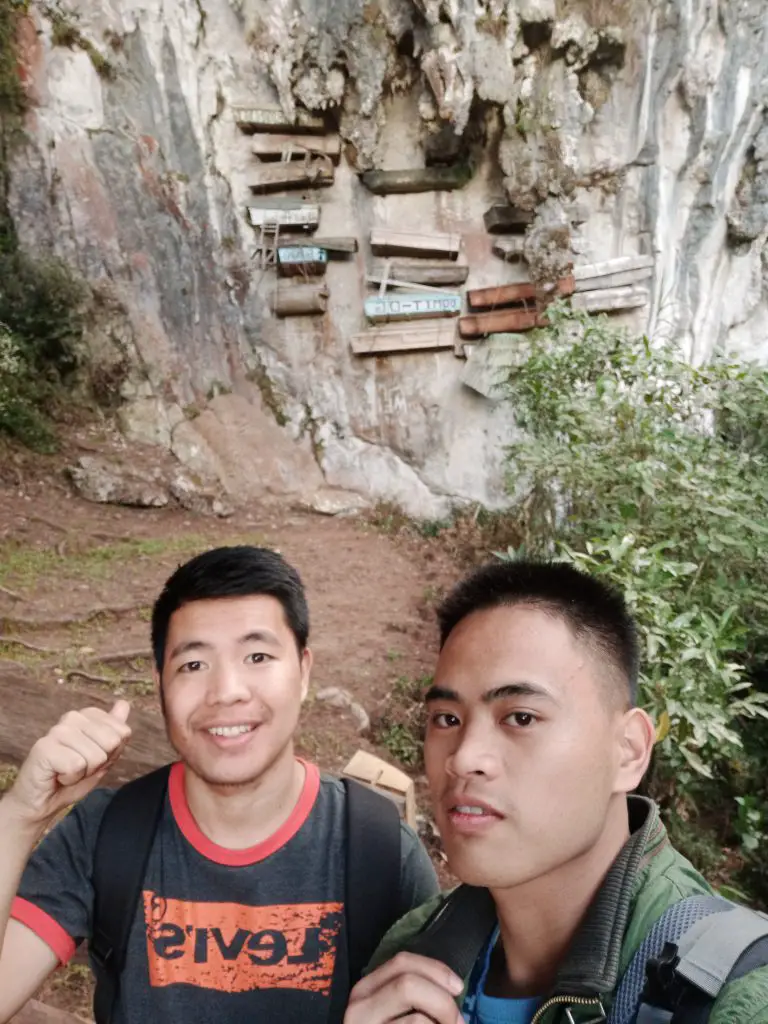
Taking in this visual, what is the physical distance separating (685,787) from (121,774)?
3314 millimetres

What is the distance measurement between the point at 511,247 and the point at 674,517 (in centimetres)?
886

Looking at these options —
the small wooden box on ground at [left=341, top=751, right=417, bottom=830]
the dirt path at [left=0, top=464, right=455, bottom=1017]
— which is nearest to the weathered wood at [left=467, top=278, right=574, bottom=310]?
the dirt path at [left=0, top=464, right=455, bottom=1017]

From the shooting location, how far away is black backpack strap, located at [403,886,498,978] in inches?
45.4

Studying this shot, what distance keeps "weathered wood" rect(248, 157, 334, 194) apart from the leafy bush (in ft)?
24.9

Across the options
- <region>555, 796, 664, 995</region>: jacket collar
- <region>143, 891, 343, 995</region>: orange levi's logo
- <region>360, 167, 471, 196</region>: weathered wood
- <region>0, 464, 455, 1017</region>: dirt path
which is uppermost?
<region>360, 167, 471, 196</region>: weathered wood

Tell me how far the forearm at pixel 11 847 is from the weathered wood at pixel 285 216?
11547 mm

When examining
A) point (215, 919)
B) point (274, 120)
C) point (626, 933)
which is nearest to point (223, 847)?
point (215, 919)

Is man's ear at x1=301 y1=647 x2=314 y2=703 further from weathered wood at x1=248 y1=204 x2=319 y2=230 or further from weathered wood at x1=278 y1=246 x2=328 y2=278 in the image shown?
weathered wood at x1=248 y1=204 x2=319 y2=230

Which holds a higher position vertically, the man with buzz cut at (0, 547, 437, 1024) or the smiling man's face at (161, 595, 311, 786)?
the smiling man's face at (161, 595, 311, 786)

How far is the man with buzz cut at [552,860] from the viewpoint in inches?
37.3

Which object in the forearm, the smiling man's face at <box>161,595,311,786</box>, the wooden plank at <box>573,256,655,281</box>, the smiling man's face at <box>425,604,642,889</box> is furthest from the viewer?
the wooden plank at <box>573,256,655,281</box>

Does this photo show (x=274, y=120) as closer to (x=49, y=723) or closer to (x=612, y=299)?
(x=612, y=299)

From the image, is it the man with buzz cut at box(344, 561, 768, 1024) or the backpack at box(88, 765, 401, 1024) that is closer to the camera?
the man with buzz cut at box(344, 561, 768, 1024)

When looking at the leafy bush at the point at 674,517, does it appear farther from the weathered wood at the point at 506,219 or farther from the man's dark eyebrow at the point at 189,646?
the weathered wood at the point at 506,219
